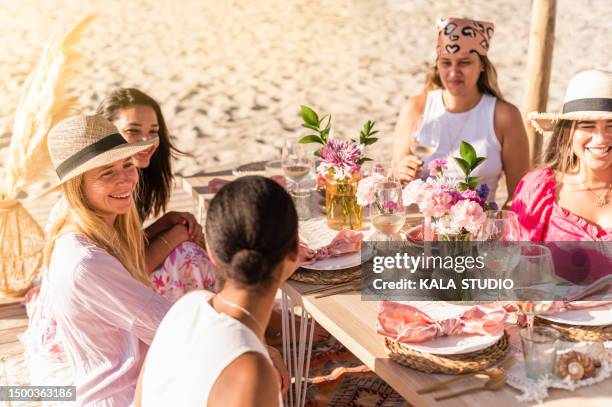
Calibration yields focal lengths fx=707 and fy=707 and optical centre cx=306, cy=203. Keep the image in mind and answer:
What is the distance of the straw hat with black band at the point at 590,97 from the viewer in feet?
9.12

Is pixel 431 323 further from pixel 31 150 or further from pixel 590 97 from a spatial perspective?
pixel 31 150

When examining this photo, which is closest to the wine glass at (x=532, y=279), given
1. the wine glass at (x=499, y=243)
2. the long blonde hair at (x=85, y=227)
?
the wine glass at (x=499, y=243)

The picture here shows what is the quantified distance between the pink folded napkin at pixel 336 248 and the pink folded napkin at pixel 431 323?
56cm

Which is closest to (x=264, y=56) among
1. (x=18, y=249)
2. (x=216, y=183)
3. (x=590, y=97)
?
(x=18, y=249)

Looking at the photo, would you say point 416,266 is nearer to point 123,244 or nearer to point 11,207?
point 123,244

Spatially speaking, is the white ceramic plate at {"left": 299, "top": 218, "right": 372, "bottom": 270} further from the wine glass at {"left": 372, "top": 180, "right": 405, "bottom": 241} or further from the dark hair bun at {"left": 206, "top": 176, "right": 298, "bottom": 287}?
the dark hair bun at {"left": 206, "top": 176, "right": 298, "bottom": 287}

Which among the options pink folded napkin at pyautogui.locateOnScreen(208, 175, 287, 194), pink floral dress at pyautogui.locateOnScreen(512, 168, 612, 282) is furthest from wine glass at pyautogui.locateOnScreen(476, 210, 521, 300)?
pink folded napkin at pyautogui.locateOnScreen(208, 175, 287, 194)

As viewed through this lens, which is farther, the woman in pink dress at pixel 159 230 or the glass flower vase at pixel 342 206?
the woman in pink dress at pixel 159 230

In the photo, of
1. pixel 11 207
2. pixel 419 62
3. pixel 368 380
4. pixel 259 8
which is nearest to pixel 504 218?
pixel 368 380

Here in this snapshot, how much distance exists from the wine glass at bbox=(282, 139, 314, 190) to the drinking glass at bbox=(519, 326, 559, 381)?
1649 millimetres

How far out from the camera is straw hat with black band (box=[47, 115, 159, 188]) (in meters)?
2.50

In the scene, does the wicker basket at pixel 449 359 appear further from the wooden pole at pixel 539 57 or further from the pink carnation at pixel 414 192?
the wooden pole at pixel 539 57

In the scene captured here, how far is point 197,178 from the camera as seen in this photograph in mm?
4008

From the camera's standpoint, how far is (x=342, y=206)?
306cm
